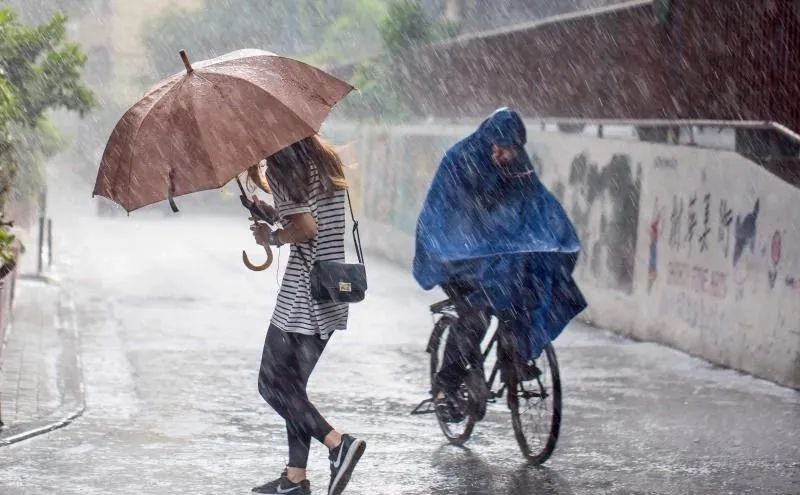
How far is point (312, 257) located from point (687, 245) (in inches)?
318

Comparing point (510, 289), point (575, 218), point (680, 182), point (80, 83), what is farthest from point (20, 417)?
point (575, 218)

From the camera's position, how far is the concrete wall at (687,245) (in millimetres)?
11898

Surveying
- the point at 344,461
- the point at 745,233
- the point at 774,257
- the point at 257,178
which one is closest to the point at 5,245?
the point at 257,178

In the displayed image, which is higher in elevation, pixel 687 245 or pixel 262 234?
pixel 262 234

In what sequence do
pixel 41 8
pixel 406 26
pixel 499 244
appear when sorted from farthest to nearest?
pixel 41 8 < pixel 406 26 < pixel 499 244

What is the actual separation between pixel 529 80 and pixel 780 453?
11.5 m

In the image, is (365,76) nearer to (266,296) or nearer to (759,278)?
(266,296)

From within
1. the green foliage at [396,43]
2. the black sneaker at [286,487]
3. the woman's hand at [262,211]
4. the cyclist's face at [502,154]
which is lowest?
the black sneaker at [286,487]

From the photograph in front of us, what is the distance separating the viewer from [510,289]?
25.6 feet

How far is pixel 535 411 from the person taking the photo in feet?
26.1

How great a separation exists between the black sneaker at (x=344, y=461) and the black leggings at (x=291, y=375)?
0.34ft

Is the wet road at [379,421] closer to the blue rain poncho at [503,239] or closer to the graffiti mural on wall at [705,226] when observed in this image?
the blue rain poncho at [503,239]

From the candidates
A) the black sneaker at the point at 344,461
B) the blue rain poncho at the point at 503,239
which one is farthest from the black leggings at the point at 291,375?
the blue rain poncho at the point at 503,239

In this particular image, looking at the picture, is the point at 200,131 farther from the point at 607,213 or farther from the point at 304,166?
the point at 607,213
